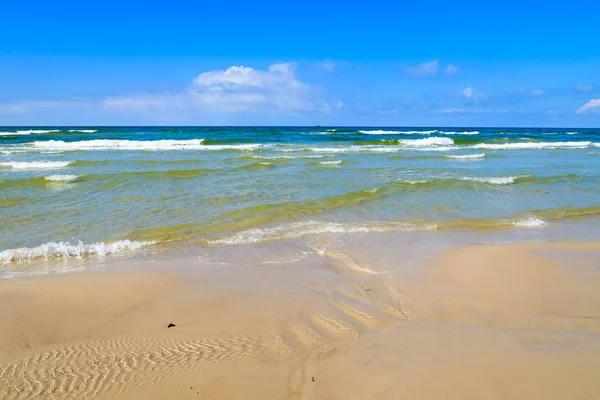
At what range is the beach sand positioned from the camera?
290 cm

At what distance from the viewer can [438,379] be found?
294cm

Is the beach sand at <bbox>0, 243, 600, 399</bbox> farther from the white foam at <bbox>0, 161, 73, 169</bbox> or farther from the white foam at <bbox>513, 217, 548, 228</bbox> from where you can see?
the white foam at <bbox>0, 161, 73, 169</bbox>

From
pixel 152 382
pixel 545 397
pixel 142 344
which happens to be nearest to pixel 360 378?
pixel 545 397

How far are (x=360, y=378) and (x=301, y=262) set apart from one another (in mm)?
2924

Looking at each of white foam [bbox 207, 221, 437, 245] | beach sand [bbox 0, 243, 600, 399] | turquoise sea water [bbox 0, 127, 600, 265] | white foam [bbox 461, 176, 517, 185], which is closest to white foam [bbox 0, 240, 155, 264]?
turquoise sea water [bbox 0, 127, 600, 265]

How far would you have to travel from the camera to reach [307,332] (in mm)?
3727

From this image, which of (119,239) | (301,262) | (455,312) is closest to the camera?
(455,312)

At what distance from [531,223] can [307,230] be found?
474 cm

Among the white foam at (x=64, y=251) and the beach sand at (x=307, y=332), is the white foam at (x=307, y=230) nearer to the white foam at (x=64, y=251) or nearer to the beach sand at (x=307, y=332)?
the beach sand at (x=307, y=332)

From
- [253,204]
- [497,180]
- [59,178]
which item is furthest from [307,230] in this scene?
[59,178]

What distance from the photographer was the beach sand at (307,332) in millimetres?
2898

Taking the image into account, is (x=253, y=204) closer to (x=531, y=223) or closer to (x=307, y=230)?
(x=307, y=230)

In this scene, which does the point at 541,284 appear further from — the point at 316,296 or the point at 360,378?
the point at 360,378

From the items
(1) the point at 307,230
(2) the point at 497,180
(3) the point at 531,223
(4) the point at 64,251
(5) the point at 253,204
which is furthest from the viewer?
(2) the point at 497,180
